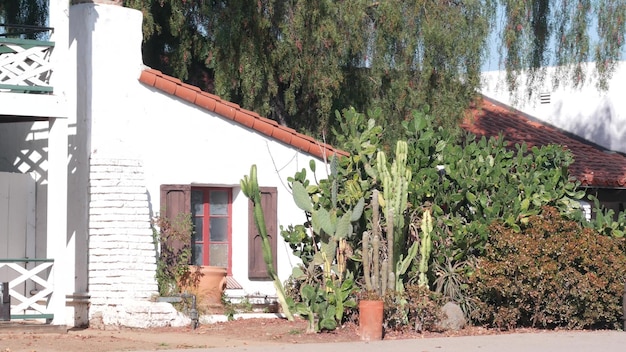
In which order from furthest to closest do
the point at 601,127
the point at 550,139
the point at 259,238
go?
the point at 601,127
the point at 550,139
the point at 259,238

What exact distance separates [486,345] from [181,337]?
4.06 m

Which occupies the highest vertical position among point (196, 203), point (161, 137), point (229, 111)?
point (229, 111)

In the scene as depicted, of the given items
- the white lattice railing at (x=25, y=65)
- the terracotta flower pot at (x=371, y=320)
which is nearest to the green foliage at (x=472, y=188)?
the terracotta flower pot at (x=371, y=320)

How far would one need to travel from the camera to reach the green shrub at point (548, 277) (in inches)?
629

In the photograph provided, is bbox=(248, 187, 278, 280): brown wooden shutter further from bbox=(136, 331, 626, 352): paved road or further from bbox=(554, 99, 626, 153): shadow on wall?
bbox=(554, 99, 626, 153): shadow on wall

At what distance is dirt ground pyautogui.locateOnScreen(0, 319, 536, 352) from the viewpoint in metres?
13.8

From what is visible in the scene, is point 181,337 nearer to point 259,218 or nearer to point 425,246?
point 259,218

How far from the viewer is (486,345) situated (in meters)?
14.1

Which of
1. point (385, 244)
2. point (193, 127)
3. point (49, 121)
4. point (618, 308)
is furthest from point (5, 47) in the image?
point (618, 308)

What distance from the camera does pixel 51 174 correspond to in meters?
15.4

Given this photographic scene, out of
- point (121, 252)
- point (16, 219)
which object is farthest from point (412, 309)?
point (16, 219)

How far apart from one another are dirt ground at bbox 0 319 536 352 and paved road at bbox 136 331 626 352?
64 centimetres

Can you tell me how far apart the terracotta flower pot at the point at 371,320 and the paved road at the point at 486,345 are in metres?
0.31

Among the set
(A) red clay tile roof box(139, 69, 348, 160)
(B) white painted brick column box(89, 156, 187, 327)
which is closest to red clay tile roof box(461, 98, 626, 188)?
(A) red clay tile roof box(139, 69, 348, 160)
